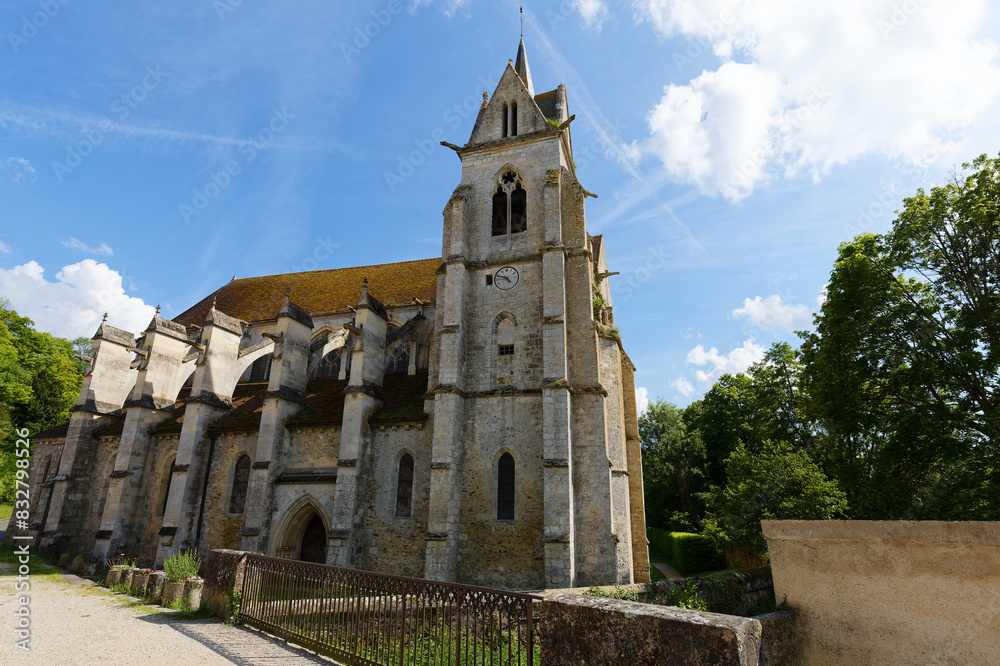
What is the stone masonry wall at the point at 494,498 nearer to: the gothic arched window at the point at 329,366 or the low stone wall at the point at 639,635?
the gothic arched window at the point at 329,366

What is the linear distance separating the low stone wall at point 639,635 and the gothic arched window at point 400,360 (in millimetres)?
17980

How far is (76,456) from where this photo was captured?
20.9 meters

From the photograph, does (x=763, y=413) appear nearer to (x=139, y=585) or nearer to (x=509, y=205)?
(x=509, y=205)

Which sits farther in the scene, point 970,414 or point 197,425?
point 197,425

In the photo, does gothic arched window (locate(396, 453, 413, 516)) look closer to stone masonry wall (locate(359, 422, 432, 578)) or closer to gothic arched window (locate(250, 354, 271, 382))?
stone masonry wall (locate(359, 422, 432, 578))

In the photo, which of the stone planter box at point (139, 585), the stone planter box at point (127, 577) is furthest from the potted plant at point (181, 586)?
the stone planter box at point (127, 577)

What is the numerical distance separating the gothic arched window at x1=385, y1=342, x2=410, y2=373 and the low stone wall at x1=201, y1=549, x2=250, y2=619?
11397mm

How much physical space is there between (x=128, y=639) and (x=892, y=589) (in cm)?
1019

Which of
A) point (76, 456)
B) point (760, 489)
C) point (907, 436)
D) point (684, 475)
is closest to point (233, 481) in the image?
point (76, 456)

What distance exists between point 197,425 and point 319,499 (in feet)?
19.2

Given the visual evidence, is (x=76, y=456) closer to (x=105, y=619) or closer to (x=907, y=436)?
(x=105, y=619)

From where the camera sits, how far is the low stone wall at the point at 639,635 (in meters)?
3.36

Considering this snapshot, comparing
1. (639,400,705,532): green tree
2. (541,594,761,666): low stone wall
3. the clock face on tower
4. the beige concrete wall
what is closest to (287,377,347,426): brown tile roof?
the clock face on tower

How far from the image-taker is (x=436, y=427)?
16.2 metres
